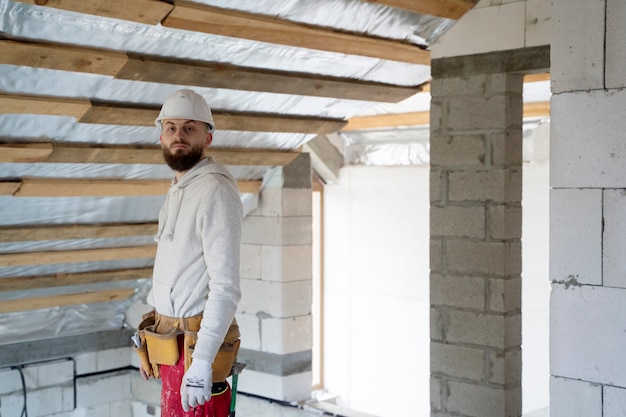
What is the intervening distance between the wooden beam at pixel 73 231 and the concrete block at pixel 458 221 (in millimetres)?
1845

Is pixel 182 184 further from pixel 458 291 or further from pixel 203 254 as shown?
pixel 458 291

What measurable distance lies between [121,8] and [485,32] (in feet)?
6.13

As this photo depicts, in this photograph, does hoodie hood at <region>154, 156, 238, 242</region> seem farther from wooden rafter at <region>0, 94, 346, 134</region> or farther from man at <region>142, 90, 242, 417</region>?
wooden rafter at <region>0, 94, 346, 134</region>

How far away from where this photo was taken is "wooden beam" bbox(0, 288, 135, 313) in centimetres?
521

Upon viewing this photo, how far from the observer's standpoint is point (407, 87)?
446cm

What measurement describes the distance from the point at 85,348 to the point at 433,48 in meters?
3.40

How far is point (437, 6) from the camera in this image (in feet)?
11.8

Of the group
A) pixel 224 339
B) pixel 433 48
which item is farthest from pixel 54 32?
pixel 433 48

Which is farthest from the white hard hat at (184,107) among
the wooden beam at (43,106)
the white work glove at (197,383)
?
A: the wooden beam at (43,106)

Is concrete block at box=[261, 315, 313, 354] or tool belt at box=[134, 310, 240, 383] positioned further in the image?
concrete block at box=[261, 315, 313, 354]

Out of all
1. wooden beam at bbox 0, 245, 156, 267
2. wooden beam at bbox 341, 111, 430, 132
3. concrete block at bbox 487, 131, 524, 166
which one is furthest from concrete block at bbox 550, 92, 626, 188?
wooden beam at bbox 341, 111, 430, 132

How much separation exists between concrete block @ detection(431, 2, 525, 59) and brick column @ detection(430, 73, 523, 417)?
0.14 meters

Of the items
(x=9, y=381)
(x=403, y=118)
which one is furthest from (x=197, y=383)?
(x=403, y=118)

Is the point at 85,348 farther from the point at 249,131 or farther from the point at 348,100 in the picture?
the point at 348,100
